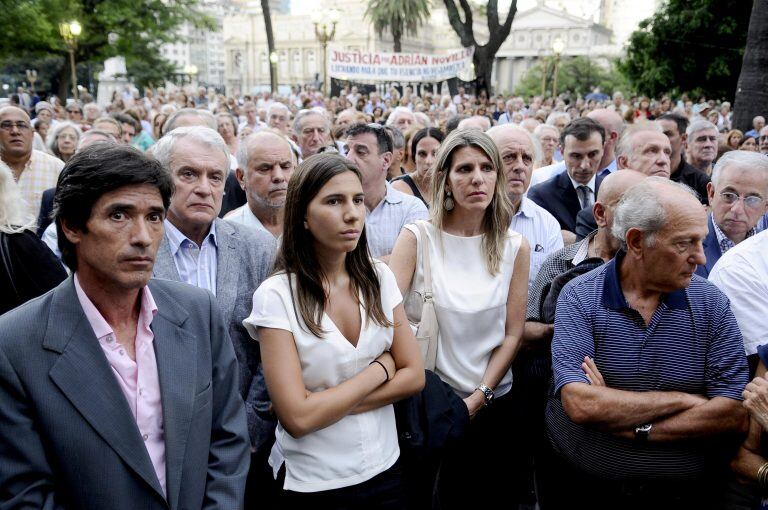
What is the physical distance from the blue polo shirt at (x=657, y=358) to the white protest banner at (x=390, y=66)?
18.7 metres

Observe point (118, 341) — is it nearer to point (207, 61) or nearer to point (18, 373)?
point (18, 373)

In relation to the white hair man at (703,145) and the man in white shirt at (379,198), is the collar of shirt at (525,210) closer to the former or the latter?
the man in white shirt at (379,198)

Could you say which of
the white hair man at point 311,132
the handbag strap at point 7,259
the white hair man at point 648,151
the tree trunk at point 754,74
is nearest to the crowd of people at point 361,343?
the handbag strap at point 7,259

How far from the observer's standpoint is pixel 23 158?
18.8ft

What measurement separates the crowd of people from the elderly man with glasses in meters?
2.39

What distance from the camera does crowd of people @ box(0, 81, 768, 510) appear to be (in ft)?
6.03

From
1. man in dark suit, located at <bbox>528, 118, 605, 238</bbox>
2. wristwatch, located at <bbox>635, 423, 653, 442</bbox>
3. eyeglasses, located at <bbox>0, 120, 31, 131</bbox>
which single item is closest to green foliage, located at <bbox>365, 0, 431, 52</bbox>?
eyeglasses, located at <bbox>0, 120, 31, 131</bbox>

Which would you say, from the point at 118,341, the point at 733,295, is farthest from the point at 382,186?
the point at 118,341

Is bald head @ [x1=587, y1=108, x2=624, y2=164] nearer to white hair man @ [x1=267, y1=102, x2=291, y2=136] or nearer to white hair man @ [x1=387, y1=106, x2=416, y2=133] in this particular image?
white hair man @ [x1=387, y1=106, x2=416, y2=133]

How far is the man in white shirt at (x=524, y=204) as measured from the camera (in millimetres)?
4008

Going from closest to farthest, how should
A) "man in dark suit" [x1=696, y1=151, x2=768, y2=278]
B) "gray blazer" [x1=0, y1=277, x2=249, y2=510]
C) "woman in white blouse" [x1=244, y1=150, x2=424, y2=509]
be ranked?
"gray blazer" [x1=0, y1=277, x2=249, y2=510], "woman in white blouse" [x1=244, y1=150, x2=424, y2=509], "man in dark suit" [x1=696, y1=151, x2=768, y2=278]

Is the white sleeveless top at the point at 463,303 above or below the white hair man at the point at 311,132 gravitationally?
below

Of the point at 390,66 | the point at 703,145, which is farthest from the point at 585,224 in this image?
the point at 390,66

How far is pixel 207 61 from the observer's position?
13888 cm
